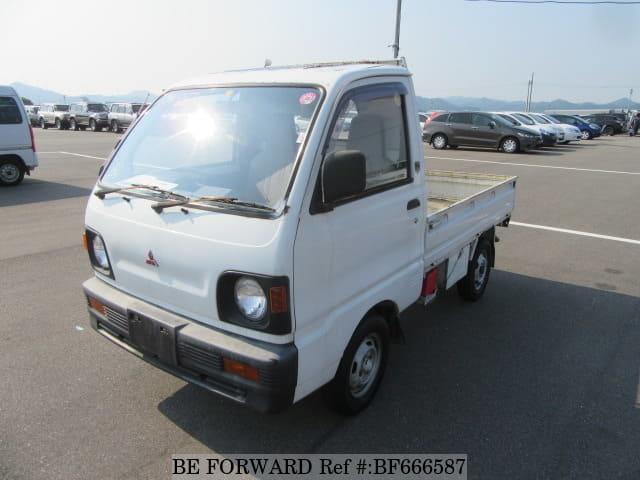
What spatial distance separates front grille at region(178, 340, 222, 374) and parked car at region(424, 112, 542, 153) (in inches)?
811

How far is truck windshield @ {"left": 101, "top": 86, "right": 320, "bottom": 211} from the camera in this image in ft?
8.76

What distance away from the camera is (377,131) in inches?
123

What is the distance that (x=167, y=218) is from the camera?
2711 millimetres

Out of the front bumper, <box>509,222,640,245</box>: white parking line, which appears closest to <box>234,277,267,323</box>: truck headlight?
the front bumper

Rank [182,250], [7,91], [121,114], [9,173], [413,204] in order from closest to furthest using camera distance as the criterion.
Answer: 1. [182,250]
2. [413,204]
3. [7,91]
4. [9,173]
5. [121,114]

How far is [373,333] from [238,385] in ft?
3.49

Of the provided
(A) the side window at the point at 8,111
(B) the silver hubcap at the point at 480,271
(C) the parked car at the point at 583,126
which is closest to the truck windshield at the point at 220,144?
(B) the silver hubcap at the point at 480,271

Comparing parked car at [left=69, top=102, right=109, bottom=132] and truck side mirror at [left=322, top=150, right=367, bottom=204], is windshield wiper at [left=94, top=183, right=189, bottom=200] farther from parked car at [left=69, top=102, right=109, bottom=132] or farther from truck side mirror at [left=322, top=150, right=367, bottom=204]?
parked car at [left=69, top=102, right=109, bottom=132]

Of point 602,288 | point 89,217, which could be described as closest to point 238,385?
point 89,217

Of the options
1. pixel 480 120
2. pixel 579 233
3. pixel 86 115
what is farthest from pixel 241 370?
pixel 86 115

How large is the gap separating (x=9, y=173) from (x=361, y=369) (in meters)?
11.6

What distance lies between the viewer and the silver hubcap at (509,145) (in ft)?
68.2

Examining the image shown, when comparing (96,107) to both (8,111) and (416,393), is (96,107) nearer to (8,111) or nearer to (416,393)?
(8,111)

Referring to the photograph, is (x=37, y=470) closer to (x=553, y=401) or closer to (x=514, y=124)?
(x=553, y=401)
